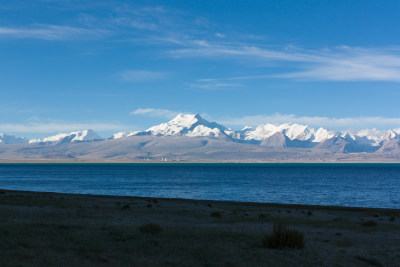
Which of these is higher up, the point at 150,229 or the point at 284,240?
the point at 284,240

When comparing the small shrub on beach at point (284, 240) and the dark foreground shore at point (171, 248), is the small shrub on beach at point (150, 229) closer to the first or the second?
the dark foreground shore at point (171, 248)

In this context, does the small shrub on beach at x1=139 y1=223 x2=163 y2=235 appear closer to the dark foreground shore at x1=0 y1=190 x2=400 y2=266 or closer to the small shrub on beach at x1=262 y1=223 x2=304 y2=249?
the dark foreground shore at x1=0 y1=190 x2=400 y2=266

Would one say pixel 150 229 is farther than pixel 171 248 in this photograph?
Yes

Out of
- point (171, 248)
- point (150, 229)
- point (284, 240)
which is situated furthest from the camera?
point (150, 229)

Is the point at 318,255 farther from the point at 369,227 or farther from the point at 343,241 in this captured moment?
the point at 369,227

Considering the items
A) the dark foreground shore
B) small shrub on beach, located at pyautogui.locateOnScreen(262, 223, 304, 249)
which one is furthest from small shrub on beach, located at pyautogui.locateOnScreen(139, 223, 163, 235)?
small shrub on beach, located at pyautogui.locateOnScreen(262, 223, 304, 249)

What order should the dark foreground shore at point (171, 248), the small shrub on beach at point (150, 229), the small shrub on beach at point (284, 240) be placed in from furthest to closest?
1. the small shrub on beach at point (150, 229)
2. the small shrub on beach at point (284, 240)
3. the dark foreground shore at point (171, 248)

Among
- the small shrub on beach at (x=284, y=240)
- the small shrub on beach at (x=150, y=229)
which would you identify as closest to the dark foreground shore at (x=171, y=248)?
the small shrub on beach at (x=150, y=229)

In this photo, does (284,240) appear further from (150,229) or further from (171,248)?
(150,229)

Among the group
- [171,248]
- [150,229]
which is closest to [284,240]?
[171,248]

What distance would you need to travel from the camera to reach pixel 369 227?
94.0 ft

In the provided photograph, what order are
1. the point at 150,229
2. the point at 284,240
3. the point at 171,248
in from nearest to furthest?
the point at 171,248
the point at 284,240
the point at 150,229

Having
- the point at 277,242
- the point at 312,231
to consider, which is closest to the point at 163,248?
the point at 277,242

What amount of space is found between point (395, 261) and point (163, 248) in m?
9.38
